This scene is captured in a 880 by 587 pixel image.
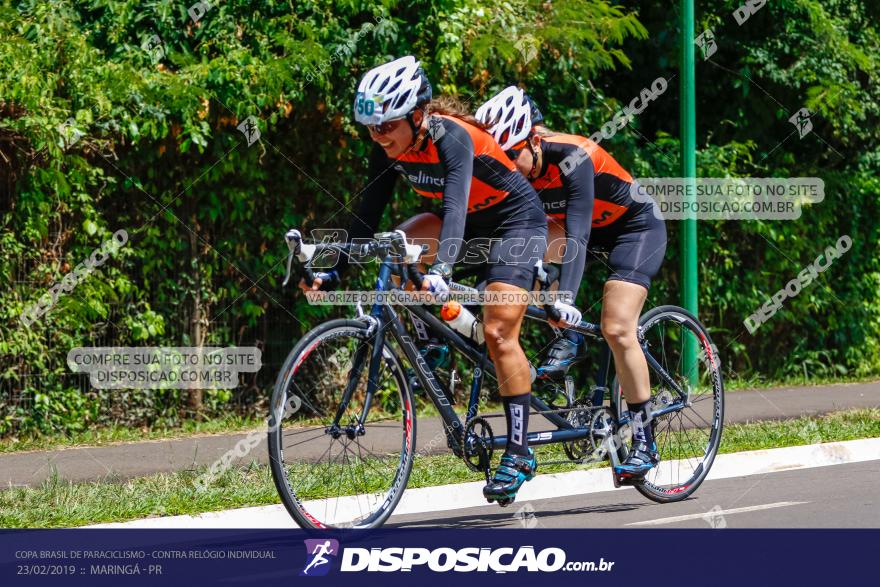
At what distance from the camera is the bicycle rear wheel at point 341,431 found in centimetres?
559

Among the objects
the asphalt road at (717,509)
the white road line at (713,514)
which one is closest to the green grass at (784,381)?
the asphalt road at (717,509)

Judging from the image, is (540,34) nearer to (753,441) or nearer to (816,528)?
(753,441)

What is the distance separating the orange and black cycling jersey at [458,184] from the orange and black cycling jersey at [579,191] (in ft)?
0.72

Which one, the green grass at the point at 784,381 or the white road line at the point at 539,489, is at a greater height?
the white road line at the point at 539,489

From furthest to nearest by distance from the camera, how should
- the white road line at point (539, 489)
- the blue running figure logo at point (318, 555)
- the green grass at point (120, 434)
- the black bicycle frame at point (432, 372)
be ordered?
the green grass at point (120, 434) < the white road line at point (539, 489) < the black bicycle frame at point (432, 372) < the blue running figure logo at point (318, 555)

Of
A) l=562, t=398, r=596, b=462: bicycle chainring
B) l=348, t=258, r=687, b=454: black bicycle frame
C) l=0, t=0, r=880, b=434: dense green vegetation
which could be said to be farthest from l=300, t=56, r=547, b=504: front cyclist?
l=0, t=0, r=880, b=434: dense green vegetation

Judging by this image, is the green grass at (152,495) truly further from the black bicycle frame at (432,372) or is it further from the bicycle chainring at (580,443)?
the black bicycle frame at (432,372)

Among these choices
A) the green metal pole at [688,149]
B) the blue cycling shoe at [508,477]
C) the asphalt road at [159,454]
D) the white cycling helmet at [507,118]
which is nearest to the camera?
the blue cycling shoe at [508,477]

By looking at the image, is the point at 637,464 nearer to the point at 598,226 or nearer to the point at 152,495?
the point at 598,226

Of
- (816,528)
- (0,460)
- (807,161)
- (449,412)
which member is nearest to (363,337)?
(449,412)

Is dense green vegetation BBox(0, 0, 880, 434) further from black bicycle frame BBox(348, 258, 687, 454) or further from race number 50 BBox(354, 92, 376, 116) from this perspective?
black bicycle frame BBox(348, 258, 687, 454)

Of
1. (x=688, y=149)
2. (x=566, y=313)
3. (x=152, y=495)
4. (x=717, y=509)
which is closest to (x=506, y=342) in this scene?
(x=566, y=313)

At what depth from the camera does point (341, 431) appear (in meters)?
5.74

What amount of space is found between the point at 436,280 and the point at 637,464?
1.77 meters
